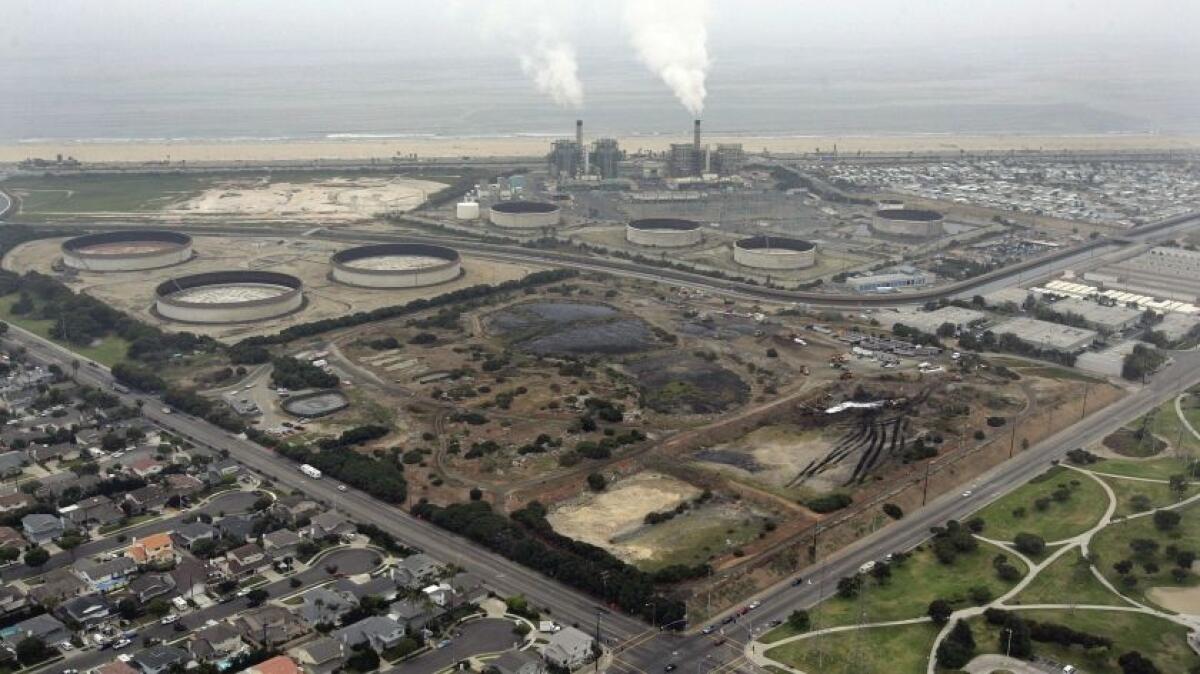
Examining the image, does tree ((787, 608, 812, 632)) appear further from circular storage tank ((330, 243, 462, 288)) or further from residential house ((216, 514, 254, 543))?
circular storage tank ((330, 243, 462, 288))

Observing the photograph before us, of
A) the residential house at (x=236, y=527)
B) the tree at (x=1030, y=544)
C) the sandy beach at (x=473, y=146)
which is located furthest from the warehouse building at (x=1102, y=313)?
the sandy beach at (x=473, y=146)

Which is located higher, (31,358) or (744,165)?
(744,165)

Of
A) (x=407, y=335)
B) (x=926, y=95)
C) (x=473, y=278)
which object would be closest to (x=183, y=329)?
(x=407, y=335)

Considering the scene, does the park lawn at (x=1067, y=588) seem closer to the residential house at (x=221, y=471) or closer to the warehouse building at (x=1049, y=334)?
the warehouse building at (x=1049, y=334)

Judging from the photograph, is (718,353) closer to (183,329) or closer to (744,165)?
(183,329)

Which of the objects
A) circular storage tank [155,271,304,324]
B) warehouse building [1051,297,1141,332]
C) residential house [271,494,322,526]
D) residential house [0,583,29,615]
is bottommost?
residential house [0,583,29,615]

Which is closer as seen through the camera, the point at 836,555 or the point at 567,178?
the point at 836,555

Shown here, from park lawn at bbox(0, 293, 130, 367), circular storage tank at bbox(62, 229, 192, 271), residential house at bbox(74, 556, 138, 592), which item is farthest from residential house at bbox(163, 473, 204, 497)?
circular storage tank at bbox(62, 229, 192, 271)
